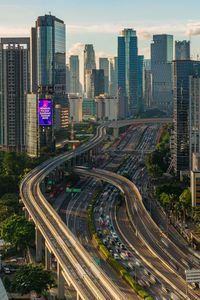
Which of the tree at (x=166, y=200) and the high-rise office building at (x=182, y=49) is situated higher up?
the high-rise office building at (x=182, y=49)

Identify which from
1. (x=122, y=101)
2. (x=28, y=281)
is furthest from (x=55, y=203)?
(x=122, y=101)

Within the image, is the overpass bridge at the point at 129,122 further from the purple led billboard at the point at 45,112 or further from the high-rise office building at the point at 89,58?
the high-rise office building at the point at 89,58

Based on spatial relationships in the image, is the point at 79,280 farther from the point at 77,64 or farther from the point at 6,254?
the point at 77,64

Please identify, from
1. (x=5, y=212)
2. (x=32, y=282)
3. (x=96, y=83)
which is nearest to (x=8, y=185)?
(x=5, y=212)

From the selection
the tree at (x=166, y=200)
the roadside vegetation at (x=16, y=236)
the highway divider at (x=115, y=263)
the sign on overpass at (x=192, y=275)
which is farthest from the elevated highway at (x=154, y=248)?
the roadside vegetation at (x=16, y=236)

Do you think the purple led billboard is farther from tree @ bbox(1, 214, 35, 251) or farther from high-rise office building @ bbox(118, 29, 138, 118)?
high-rise office building @ bbox(118, 29, 138, 118)

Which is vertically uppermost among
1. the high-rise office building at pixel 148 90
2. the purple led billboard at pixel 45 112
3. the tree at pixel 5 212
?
the high-rise office building at pixel 148 90
